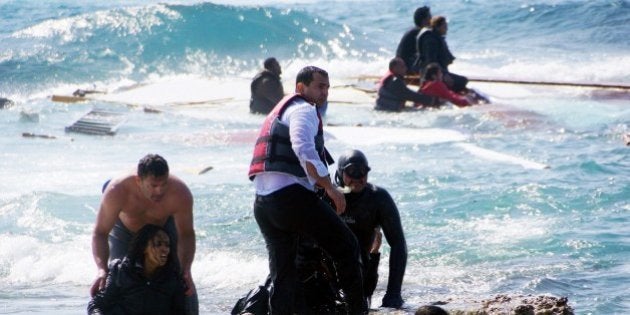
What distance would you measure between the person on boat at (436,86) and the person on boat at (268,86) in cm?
219

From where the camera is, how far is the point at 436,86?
18984 mm

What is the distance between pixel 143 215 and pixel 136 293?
0.58 meters

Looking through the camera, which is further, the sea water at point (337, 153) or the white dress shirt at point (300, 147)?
the sea water at point (337, 153)

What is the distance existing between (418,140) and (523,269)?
7168mm

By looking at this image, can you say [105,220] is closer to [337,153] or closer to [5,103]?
[337,153]

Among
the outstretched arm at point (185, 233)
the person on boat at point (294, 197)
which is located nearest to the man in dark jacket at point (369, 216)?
the person on boat at point (294, 197)

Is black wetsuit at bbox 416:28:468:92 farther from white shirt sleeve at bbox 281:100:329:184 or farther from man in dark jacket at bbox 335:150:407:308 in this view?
white shirt sleeve at bbox 281:100:329:184

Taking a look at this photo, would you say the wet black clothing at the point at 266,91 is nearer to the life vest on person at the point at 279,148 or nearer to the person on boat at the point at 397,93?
the person on boat at the point at 397,93

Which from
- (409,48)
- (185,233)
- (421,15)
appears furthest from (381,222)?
(409,48)

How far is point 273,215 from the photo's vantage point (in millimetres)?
7211

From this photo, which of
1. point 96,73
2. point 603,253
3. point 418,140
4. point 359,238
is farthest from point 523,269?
point 96,73

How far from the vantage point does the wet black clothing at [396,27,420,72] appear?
63.1 feet

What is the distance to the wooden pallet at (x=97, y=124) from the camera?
18781 millimetres

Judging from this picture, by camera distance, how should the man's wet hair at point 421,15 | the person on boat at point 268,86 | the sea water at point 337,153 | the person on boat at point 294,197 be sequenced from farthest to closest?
the man's wet hair at point 421,15, the person on boat at point 268,86, the sea water at point 337,153, the person on boat at point 294,197
